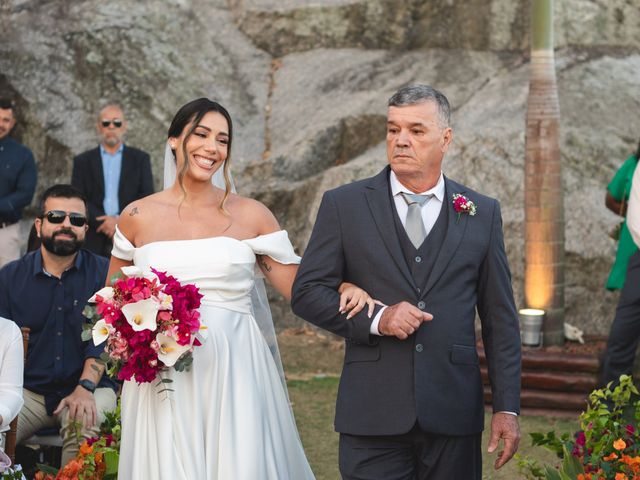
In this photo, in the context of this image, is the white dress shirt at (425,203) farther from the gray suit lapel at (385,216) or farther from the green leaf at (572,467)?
the green leaf at (572,467)

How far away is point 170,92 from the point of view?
13836mm

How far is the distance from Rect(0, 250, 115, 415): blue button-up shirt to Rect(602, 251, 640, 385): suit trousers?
11.6 ft

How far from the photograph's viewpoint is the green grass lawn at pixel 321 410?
7812 mm

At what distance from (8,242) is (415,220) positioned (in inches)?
259

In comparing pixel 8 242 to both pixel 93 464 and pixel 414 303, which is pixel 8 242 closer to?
pixel 93 464

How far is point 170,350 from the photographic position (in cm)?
498

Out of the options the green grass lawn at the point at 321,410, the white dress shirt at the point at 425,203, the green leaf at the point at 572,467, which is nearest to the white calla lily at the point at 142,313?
the white dress shirt at the point at 425,203

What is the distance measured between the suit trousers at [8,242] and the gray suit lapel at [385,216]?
6.42 meters

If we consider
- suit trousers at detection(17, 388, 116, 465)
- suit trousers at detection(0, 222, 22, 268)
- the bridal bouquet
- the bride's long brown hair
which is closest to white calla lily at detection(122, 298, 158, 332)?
the bridal bouquet

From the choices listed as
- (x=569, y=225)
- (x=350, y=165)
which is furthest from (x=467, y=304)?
(x=350, y=165)

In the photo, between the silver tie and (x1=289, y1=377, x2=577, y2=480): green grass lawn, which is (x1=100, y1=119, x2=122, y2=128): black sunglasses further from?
the silver tie

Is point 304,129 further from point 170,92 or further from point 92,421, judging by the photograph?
point 92,421

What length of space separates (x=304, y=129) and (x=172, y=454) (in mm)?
8452

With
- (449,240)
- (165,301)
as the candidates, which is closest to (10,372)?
(165,301)
